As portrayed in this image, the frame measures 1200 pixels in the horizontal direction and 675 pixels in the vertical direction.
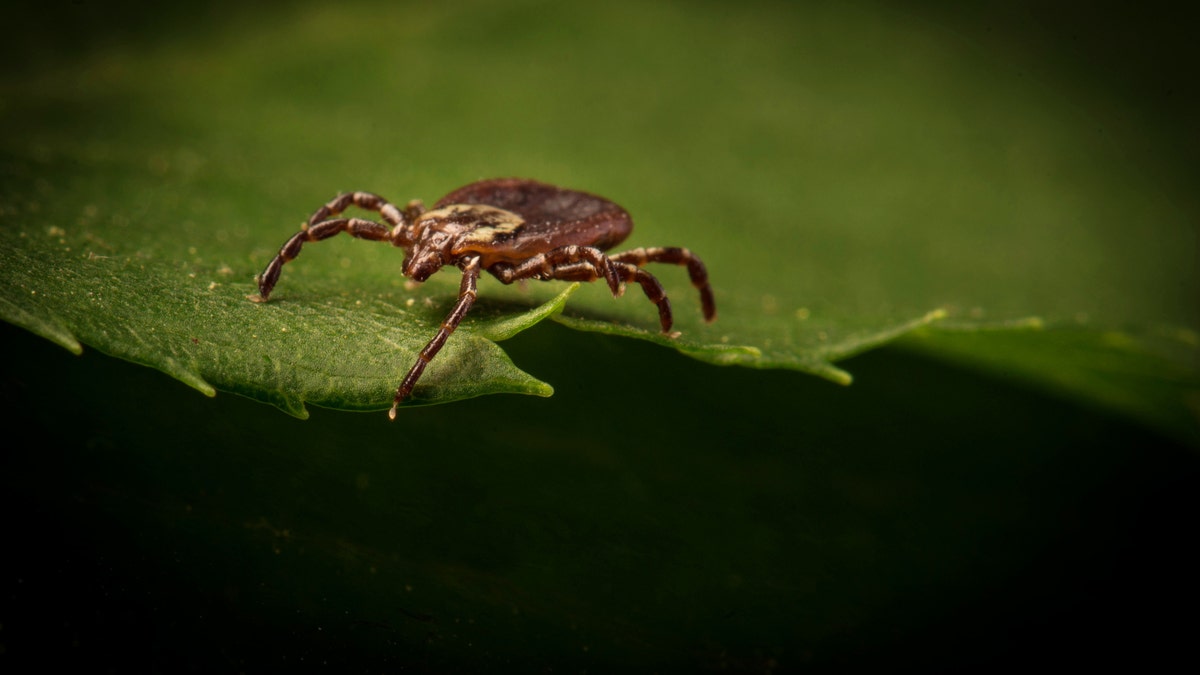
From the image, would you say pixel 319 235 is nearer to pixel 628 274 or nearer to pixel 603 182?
pixel 628 274

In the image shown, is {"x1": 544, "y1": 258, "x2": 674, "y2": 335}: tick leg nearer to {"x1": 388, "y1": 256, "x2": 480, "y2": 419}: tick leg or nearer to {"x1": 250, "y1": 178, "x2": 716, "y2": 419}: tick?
{"x1": 250, "y1": 178, "x2": 716, "y2": 419}: tick

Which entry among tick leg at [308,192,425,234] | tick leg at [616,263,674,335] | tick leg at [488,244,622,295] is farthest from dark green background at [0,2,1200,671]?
tick leg at [308,192,425,234]

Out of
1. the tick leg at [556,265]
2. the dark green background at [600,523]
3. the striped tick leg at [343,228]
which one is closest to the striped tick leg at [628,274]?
the tick leg at [556,265]

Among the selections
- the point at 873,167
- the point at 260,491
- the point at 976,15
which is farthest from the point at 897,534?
the point at 976,15

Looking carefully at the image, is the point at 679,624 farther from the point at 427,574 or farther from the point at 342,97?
the point at 342,97

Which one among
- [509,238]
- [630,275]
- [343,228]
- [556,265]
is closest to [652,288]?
[630,275]

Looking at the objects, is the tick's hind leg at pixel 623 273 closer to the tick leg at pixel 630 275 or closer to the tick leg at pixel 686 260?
the tick leg at pixel 630 275
